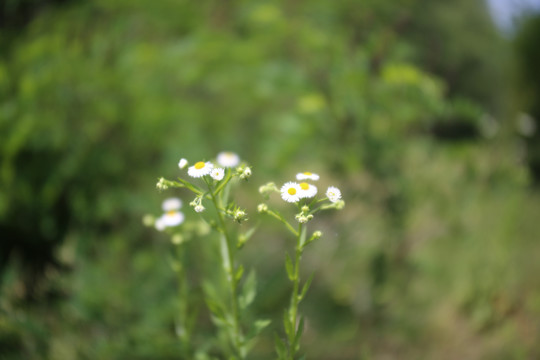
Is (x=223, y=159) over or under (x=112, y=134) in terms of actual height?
under

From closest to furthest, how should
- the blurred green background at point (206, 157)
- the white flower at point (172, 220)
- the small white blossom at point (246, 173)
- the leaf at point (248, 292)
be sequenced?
1. the small white blossom at point (246, 173)
2. the leaf at point (248, 292)
3. the white flower at point (172, 220)
4. the blurred green background at point (206, 157)

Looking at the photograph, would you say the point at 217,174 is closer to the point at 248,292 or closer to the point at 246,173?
the point at 246,173

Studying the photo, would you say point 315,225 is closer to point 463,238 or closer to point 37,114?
point 463,238

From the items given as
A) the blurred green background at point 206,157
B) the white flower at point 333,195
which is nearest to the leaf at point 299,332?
the white flower at point 333,195

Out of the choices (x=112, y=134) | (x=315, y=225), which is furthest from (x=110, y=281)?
(x=315, y=225)

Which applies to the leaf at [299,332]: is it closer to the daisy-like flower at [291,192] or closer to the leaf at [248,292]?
the leaf at [248,292]

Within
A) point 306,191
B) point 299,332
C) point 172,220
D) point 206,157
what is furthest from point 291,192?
point 206,157

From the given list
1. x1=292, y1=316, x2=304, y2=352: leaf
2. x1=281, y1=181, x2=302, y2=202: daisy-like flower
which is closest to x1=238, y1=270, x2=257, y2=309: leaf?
x1=292, y1=316, x2=304, y2=352: leaf
